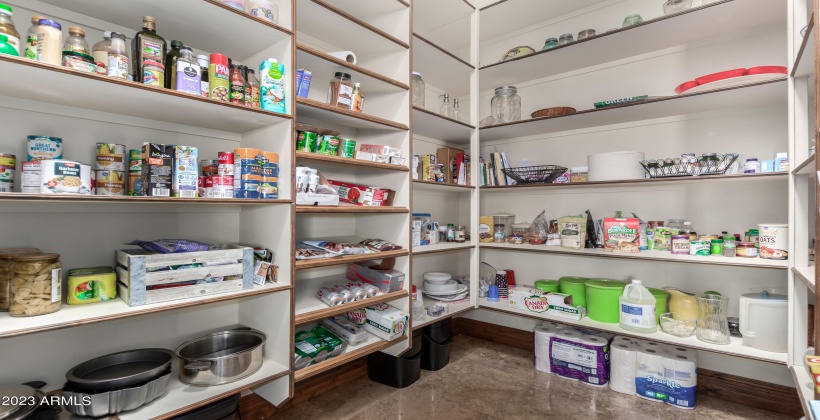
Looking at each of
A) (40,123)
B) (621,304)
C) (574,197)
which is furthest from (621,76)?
(40,123)

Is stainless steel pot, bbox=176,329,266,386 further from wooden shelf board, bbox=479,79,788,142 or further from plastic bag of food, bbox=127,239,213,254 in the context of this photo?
wooden shelf board, bbox=479,79,788,142

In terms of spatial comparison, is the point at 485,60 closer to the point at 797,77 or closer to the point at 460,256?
the point at 460,256

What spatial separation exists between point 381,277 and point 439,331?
0.73 m

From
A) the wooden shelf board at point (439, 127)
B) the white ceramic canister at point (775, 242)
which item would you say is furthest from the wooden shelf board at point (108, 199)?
the white ceramic canister at point (775, 242)

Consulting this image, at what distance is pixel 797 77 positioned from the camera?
1593mm

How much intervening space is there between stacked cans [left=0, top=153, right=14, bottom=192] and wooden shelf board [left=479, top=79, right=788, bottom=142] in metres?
2.46

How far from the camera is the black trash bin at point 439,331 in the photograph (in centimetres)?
239

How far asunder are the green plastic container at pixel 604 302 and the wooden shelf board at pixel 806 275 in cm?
82

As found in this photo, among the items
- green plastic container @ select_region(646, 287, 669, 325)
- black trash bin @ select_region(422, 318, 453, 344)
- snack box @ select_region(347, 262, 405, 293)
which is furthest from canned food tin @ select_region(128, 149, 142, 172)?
green plastic container @ select_region(646, 287, 669, 325)

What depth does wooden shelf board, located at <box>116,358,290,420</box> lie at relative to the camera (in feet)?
3.88

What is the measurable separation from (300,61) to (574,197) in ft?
6.96

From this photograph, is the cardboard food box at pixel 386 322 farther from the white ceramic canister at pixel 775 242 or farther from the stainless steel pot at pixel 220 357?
the white ceramic canister at pixel 775 242

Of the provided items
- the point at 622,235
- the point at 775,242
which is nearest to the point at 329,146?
the point at 622,235

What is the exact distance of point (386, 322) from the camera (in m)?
1.92
